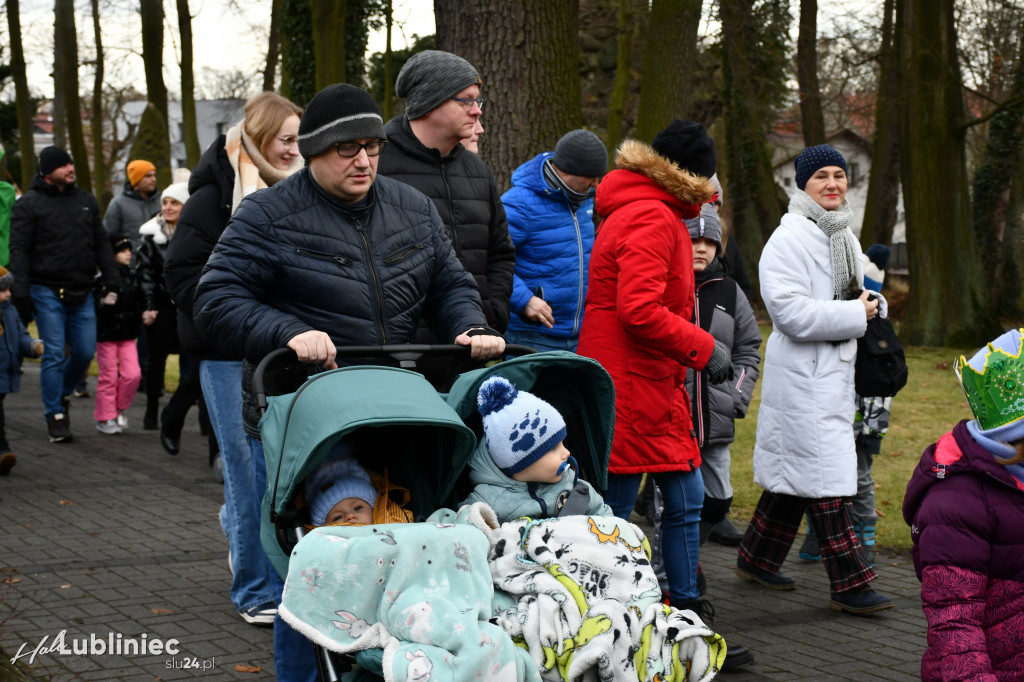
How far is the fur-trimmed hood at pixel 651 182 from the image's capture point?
5.12 m

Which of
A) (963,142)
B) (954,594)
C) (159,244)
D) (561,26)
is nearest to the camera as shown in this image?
(954,594)

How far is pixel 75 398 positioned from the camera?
539 inches

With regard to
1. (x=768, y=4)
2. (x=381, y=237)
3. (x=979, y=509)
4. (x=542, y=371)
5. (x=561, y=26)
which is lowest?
(x=979, y=509)

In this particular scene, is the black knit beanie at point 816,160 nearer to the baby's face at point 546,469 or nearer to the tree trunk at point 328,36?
the baby's face at point 546,469

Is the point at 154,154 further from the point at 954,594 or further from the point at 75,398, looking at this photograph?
the point at 954,594

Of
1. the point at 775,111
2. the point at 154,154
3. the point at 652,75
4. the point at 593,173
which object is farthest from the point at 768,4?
the point at 593,173

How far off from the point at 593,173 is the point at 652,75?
354 inches

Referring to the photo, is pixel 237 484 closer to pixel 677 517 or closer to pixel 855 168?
pixel 677 517

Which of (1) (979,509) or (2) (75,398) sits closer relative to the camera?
(1) (979,509)

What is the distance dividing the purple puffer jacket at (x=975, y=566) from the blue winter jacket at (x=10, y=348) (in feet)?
23.5

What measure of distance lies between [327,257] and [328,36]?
14.2 m

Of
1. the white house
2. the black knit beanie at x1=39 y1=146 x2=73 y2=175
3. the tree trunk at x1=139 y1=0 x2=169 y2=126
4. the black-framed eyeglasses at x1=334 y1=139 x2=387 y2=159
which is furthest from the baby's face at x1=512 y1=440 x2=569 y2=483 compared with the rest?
the white house

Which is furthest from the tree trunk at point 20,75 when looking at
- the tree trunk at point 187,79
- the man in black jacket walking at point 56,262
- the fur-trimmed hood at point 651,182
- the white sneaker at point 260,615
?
the fur-trimmed hood at point 651,182

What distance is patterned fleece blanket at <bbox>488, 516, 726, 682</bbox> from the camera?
315cm
